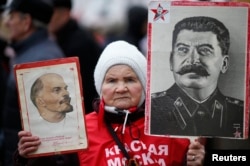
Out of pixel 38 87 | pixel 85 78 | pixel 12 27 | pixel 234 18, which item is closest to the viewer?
pixel 234 18

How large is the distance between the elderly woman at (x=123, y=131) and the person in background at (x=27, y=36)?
Answer: 64.5 inches

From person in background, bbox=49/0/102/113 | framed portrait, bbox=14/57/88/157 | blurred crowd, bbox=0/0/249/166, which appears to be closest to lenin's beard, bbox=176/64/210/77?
framed portrait, bbox=14/57/88/157

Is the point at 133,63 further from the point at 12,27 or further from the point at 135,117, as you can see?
the point at 12,27

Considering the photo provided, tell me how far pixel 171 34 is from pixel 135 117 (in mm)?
517

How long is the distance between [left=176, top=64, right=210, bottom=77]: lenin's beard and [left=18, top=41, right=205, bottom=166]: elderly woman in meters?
0.36

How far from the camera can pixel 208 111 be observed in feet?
14.2

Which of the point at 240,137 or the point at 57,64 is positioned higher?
the point at 57,64

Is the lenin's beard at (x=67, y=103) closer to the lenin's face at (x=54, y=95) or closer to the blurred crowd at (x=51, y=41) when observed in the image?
the lenin's face at (x=54, y=95)

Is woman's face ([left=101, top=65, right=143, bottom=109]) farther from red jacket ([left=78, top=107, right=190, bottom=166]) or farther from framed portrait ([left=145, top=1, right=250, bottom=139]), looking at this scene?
framed portrait ([left=145, top=1, right=250, bottom=139])

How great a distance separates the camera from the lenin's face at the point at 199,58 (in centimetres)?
431

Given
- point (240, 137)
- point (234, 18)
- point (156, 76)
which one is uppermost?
point (234, 18)

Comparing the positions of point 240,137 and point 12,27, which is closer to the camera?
point 240,137

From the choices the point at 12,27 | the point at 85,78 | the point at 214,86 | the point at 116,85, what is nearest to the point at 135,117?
the point at 116,85

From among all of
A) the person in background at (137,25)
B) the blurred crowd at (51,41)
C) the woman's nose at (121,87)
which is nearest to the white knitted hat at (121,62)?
the woman's nose at (121,87)
